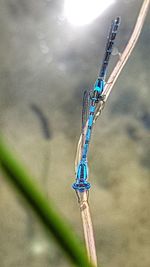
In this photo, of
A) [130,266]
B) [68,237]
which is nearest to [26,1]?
[130,266]

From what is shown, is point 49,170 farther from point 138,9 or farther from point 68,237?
point 68,237

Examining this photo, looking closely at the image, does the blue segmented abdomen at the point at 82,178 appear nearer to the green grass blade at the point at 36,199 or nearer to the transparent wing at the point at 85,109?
the transparent wing at the point at 85,109

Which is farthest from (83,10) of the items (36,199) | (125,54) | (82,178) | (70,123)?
(36,199)

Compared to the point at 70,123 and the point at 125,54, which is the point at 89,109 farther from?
the point at 125,54

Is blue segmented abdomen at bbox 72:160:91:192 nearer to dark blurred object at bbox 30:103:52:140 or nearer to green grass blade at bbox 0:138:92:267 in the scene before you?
dark blurred object at bbox 30:103:52:140

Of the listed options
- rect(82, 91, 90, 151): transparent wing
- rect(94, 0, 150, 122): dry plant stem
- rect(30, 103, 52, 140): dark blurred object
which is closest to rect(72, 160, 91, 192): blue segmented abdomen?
rect(82, 91, 90, 151): transparent wing
